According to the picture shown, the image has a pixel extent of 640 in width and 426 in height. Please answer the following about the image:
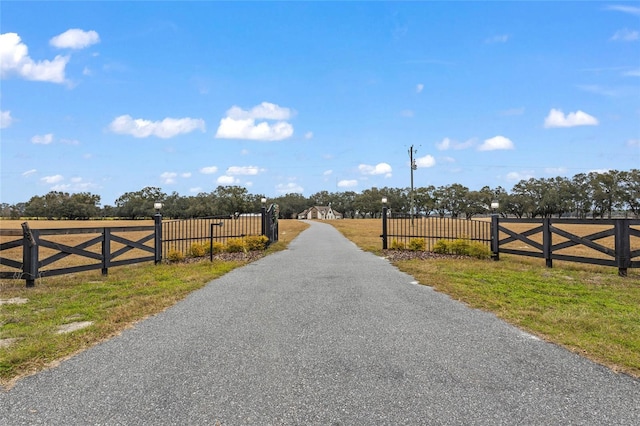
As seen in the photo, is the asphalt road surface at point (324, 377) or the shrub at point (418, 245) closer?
the asphalt road surface at point (324, 377)

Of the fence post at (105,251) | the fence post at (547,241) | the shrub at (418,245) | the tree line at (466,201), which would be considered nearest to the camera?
the fence post at (105,251)

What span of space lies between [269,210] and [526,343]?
46.8 ft

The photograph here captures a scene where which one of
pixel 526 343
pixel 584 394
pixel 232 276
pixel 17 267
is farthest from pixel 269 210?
pixel 584 394

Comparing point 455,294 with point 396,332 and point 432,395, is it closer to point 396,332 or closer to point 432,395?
point 396,332

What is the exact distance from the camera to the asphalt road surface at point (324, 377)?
280 cm

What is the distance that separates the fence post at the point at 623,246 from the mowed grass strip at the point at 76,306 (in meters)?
10.0

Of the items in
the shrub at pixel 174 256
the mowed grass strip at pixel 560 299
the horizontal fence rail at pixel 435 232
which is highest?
the horizontal fence rail at pixel 435 232

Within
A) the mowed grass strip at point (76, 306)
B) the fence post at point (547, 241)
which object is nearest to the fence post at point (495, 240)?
the fence post at point (547, 241)

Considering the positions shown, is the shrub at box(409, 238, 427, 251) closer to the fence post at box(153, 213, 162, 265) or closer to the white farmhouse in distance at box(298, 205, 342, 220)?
the fence post at box(153, 213, 162, 265)

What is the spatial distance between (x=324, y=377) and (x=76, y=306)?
4906mm

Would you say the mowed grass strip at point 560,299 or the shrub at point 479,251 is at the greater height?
the shrub at point 479,251

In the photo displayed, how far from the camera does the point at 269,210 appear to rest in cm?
1769

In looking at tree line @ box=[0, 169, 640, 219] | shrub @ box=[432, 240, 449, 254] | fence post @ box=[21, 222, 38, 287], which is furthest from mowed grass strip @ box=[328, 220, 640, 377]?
tree line @ box=[0, 169, 640, 219]

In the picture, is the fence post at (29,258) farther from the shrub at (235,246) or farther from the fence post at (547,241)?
the fence post at (547,241)
